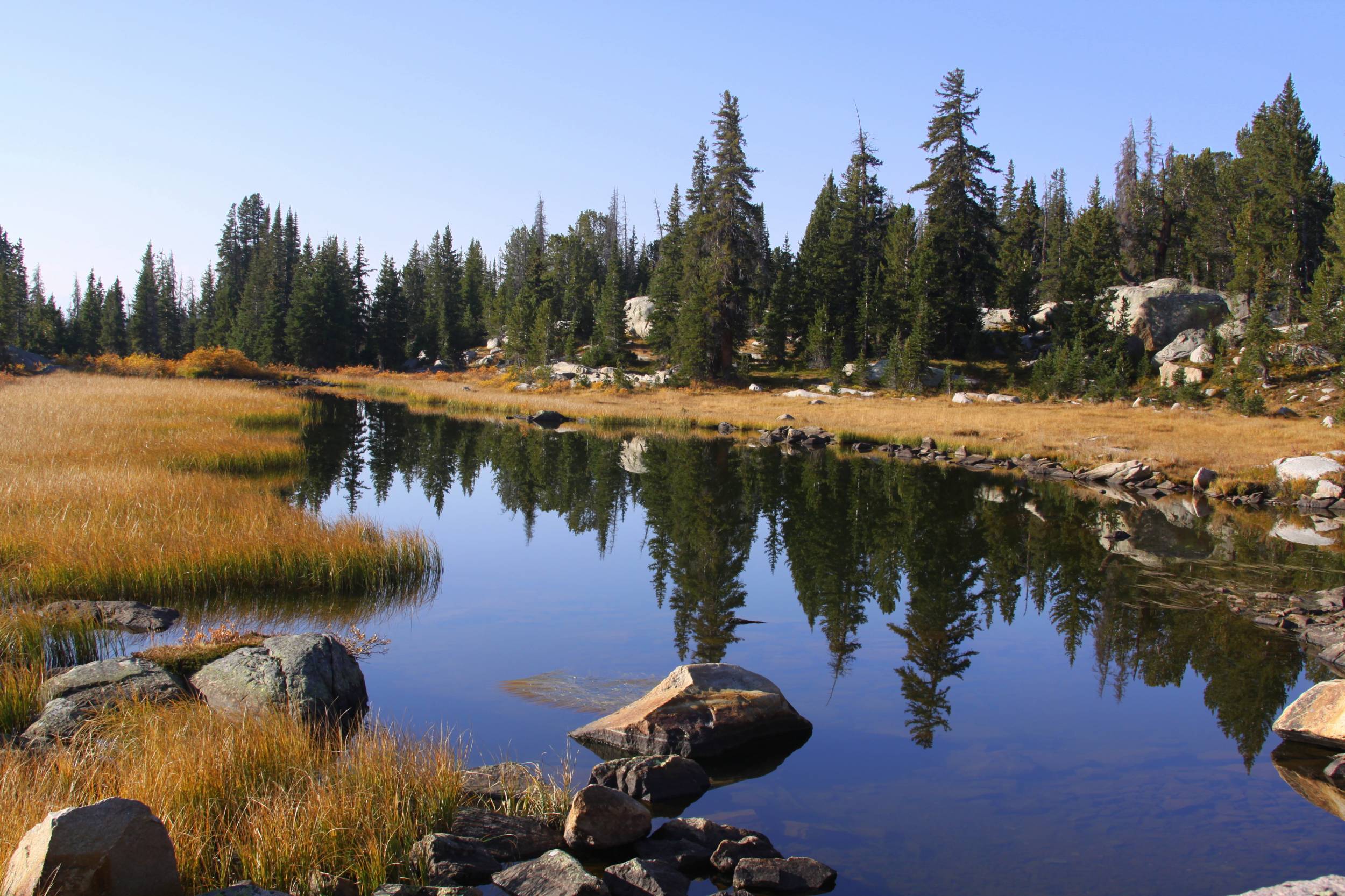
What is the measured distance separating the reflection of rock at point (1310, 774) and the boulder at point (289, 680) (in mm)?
9046

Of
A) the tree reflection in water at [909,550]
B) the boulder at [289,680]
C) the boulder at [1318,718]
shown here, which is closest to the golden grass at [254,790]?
the boulder at [289,680]

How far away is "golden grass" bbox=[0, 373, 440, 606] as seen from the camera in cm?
1159

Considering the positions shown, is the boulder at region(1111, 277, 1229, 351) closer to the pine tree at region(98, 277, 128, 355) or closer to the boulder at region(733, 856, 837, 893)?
the boulder at region(733, 856, 837, 893)

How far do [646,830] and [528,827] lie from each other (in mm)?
927

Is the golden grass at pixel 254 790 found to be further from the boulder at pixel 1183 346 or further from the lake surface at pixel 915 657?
the boulder at pixel 1183 346

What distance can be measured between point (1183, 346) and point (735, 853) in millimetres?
56415

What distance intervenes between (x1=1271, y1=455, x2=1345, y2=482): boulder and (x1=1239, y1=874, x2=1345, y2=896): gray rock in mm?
24988

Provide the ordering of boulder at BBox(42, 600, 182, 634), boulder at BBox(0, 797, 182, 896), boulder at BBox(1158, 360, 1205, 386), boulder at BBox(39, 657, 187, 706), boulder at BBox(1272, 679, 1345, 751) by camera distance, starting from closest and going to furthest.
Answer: boulder at BBox(0, 797, 182, 896), boulder at BBox(39, 657, 187, 706), boulder at BBox(1272, 679, 1345, 751), boulder at BBox(42, 600, 182, 634), boulder at BBox(1158, 360, 1205, 386)

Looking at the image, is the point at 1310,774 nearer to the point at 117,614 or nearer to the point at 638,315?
the point at 117,614

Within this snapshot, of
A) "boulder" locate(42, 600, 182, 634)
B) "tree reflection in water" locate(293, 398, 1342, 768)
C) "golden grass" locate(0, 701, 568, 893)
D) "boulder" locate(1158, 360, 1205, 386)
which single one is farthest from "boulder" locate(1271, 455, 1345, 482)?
"boulder" locate(42, 600, 182, 634)

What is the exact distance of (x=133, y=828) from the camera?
4.57 m

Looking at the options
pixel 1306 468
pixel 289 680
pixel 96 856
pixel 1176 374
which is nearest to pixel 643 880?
pixel 96 856

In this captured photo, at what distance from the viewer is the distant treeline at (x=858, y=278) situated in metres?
55.1

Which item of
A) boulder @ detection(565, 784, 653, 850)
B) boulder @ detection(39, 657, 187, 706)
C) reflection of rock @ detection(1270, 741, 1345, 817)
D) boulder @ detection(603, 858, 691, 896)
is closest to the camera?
boulder @ detection(603, 858, 691, 896)
